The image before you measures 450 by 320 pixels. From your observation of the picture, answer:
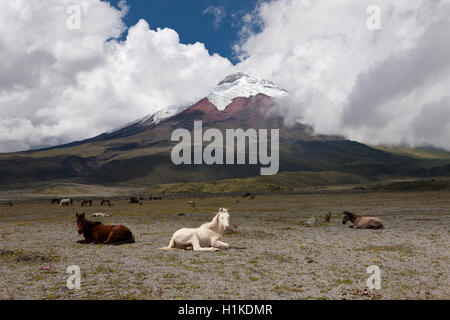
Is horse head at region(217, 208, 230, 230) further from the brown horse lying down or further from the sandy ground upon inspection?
the brown horse lying down

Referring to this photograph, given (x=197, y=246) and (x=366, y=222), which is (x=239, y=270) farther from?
(x=366, y=222)

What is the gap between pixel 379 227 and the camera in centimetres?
2505

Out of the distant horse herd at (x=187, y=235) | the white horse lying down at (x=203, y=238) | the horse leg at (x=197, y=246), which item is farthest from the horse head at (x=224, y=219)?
the horse leg at (x=197, y=246)

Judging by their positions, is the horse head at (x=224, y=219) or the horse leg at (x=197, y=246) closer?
the horse head at (x=224, y=219)

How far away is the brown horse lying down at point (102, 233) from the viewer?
18031 mm

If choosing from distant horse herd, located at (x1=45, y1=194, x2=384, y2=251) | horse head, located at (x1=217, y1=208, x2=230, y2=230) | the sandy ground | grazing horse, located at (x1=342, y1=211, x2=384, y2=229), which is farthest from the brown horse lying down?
grazing horse, located at (x1=342, y1=211, x2=384, y2=229)

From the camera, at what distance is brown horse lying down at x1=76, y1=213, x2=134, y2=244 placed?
59.2 ft

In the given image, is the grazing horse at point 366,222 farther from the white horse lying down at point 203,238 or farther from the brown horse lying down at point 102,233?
the brown horse lying down at point 102,233
